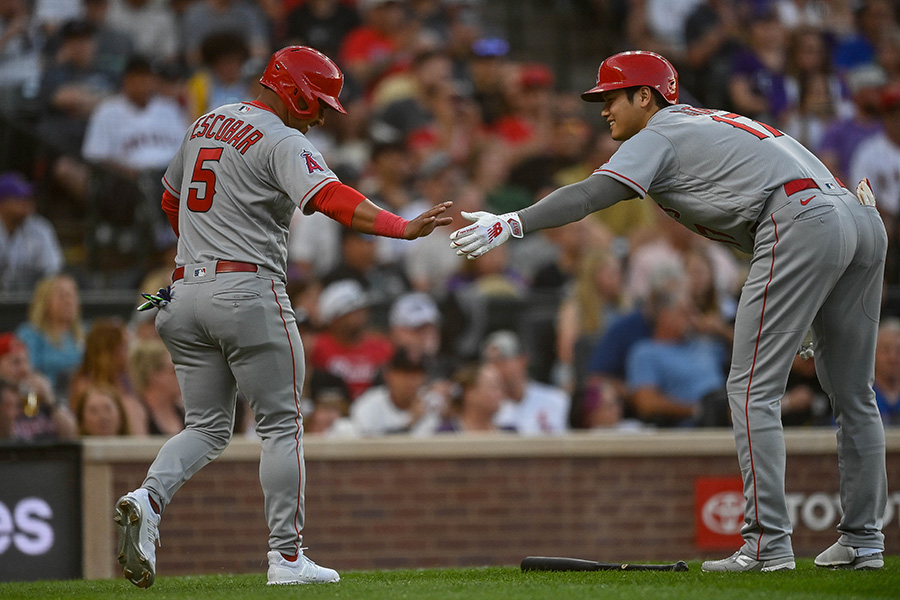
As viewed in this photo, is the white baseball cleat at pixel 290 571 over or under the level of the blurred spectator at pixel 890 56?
under

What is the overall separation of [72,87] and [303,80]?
22.0 feet

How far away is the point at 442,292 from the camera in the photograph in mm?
10398

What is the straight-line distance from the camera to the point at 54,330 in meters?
9.24

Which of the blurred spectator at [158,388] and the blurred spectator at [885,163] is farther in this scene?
the blurred spectator at [885,163]

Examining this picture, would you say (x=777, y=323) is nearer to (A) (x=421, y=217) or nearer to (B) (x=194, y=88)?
(A) (x=421, y=217)

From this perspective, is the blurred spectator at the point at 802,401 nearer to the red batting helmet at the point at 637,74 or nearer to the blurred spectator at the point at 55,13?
the red batting helmet at the point at 637,74

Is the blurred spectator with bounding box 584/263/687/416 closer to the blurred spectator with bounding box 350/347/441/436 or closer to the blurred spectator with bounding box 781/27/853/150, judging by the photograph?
the blurred spectator with bounding box 350/347/441/436

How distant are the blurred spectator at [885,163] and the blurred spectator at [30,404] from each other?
24.8ft

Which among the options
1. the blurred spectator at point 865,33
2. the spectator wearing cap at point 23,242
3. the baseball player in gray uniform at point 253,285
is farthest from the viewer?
the blurred spectator at point 865,33

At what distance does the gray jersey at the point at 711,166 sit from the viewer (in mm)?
4992

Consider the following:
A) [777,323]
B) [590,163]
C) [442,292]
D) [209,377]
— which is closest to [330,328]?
[442,292]

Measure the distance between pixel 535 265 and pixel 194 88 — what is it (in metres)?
3.55

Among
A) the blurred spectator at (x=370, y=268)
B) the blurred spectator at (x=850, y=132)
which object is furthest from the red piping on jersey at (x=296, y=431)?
the blurred spectator at (x=850, y=132)

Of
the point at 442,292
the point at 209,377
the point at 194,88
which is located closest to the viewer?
the point at 209,377
